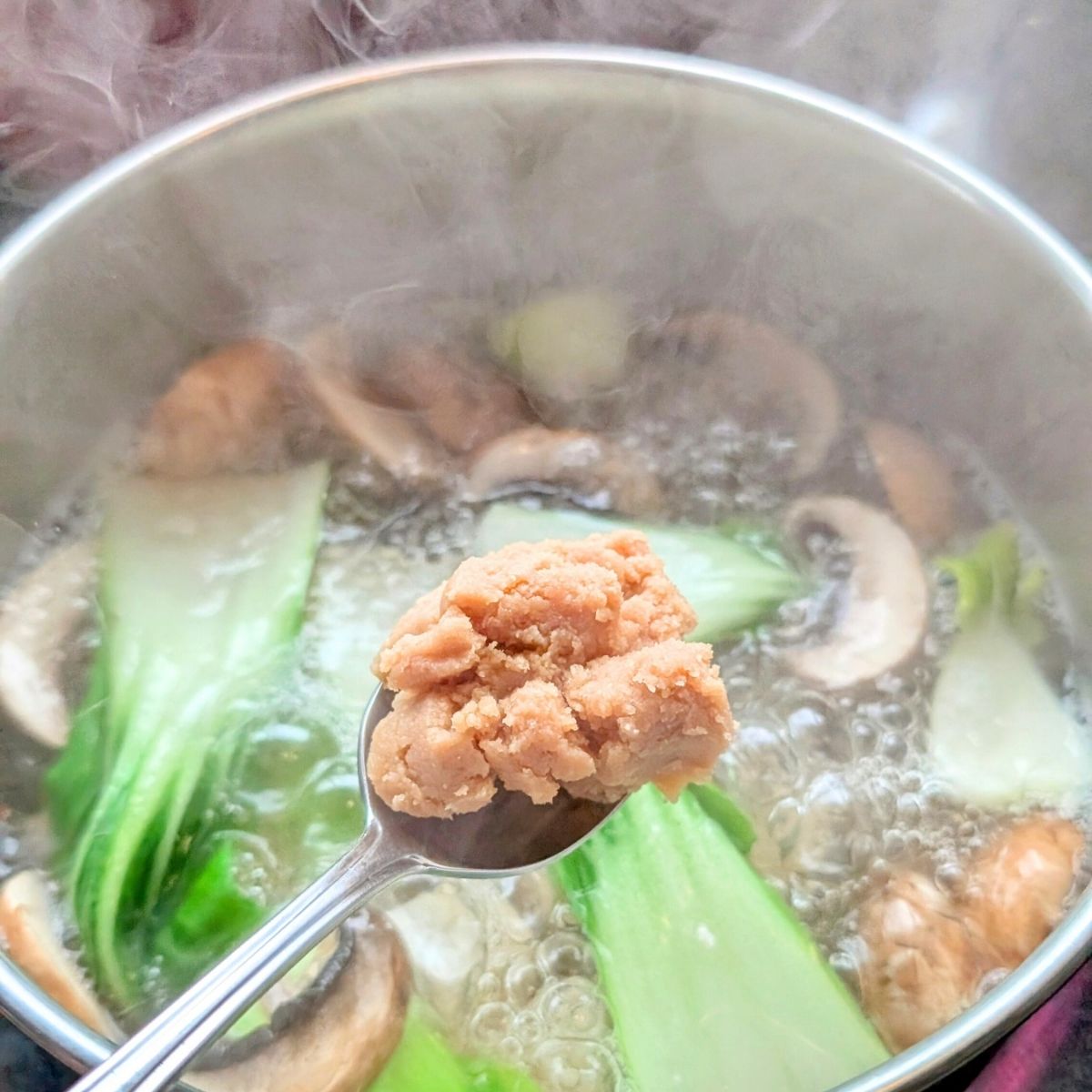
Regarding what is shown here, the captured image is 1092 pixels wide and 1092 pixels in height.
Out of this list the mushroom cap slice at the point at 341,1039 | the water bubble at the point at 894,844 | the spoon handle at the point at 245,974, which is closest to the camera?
the spoon handle at the point at 245,974

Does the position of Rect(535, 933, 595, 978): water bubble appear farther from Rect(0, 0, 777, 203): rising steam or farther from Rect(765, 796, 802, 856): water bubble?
Rect(0, 0, 777, 203): rising steam

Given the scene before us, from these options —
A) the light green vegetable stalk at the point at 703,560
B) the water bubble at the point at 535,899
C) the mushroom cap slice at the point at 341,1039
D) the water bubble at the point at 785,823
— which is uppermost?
the light green vegetable stalk at the point at 703,560

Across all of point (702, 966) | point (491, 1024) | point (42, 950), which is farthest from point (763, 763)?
point (42, 950)

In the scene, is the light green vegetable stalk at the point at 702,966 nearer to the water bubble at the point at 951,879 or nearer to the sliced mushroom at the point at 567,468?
the water bubble at the point at 951,879

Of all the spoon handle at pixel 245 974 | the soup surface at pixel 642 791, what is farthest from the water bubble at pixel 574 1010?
the spoon handle at pixel 245 974

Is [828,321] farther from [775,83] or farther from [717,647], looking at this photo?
[717,647]

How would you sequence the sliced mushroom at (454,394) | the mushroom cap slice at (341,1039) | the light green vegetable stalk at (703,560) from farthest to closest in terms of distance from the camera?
the sliced mushroom at (454,394), the light green vegetable stalk at (703,560), the mushroom cap slice at (341,1039)
